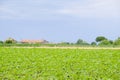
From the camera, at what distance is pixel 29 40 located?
64.2 m

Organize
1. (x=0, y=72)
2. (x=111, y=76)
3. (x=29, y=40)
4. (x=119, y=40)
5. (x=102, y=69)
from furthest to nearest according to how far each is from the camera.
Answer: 1. (x=29, y=40)
2. (x=119, y=40)
3. (x=102, y=69)
4. (x=0, y=72)
5. (x=111, y=76)

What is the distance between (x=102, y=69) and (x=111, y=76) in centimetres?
180

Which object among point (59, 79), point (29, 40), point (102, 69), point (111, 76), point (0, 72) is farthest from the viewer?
point (29, 40)

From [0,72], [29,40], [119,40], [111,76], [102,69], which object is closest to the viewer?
[111,76]

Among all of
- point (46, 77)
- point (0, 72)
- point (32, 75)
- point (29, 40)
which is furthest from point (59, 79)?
point (29, 40)

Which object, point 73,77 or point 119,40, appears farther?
point 119,40

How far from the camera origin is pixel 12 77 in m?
10.4

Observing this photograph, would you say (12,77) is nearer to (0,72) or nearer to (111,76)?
(0,72)

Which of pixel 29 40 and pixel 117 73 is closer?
pixel 117 73

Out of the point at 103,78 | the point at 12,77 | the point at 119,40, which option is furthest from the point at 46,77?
the point at 119,40

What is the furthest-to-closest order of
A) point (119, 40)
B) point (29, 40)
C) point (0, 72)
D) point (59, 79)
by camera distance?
point (29, 40), point (119, 40), point (0, 72), point (59, 79)

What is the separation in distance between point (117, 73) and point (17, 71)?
3863mm

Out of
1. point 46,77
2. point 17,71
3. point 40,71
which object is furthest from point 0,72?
point 46,77

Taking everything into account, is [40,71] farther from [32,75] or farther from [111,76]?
[111,76]
